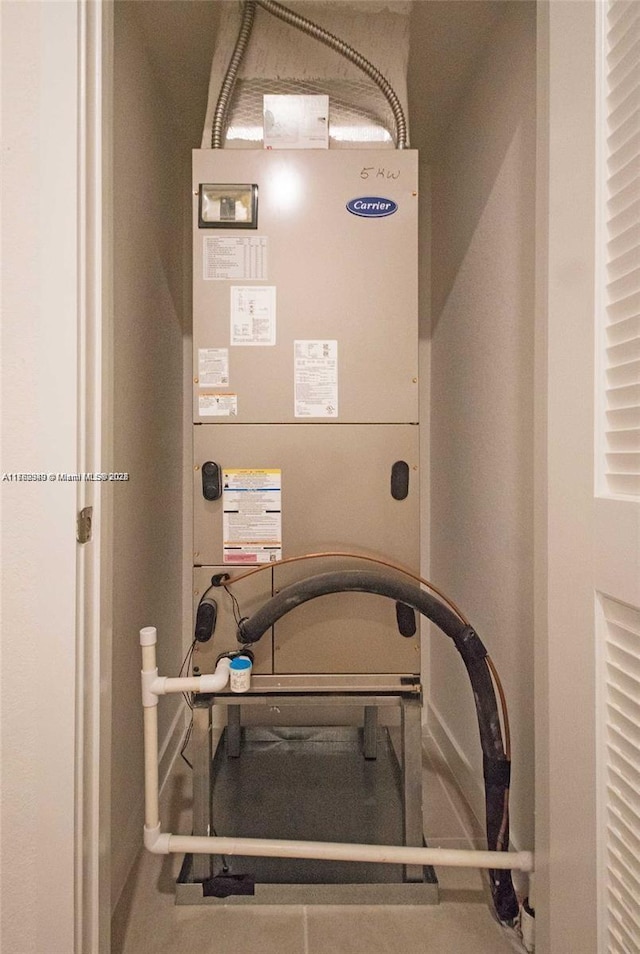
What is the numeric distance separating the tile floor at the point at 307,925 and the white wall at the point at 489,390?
236 mm

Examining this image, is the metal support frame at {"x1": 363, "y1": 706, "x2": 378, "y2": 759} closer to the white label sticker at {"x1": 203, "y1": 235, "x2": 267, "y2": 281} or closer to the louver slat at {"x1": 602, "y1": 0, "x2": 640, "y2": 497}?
the louver slat at {"x1": 602, "y1": 0, "x2": 640, "y2": 497}

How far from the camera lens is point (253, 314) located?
54.0 inches

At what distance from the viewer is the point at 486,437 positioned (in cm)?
166

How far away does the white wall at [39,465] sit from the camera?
0.84 meters

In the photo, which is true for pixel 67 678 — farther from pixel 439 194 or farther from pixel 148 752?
pixel 439 194

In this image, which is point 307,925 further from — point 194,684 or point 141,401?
point 141,401

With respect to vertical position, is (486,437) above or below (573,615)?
above

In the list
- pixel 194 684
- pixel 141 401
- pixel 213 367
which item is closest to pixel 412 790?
pixel 194 684

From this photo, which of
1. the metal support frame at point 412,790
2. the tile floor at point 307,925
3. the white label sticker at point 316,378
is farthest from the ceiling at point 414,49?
the tile floor at point 307,925

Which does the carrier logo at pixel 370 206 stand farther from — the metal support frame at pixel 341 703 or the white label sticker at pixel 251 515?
the metal support frame at pixel 341 703

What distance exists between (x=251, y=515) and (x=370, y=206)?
943 millimetres

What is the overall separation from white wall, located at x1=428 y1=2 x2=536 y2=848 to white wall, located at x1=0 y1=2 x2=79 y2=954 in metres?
1.14

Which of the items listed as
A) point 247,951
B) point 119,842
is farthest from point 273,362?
point 247,951

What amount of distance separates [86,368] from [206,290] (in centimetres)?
60
